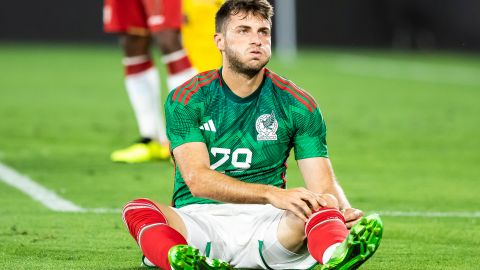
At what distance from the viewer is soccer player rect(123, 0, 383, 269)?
14.9 ft

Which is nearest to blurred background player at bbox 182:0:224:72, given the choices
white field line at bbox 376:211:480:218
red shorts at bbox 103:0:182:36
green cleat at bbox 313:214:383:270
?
red shorts at bbox 103:0:182:36

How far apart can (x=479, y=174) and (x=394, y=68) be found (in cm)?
1248

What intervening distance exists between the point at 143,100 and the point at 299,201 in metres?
4.77

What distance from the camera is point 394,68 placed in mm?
20656

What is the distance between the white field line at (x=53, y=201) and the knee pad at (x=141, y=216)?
1972 mm

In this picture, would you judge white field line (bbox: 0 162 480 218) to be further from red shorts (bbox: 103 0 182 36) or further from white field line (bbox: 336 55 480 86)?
white field line (bbox: 336 55 480 86)

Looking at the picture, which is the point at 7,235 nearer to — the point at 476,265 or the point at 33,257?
the point at 33,257

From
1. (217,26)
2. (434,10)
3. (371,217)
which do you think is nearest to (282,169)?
(217,26)

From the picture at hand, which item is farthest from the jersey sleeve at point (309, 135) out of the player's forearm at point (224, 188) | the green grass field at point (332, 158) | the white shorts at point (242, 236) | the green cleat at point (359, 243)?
the green cleat at point (359, 243)

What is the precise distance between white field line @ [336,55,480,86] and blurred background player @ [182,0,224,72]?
27.9 ft

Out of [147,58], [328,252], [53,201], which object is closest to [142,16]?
[147,58]

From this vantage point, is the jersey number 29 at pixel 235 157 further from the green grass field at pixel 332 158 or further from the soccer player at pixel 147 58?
the soccer player at pixel 147 58

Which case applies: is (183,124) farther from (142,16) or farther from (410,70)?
(410,70)

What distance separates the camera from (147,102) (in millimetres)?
8969
